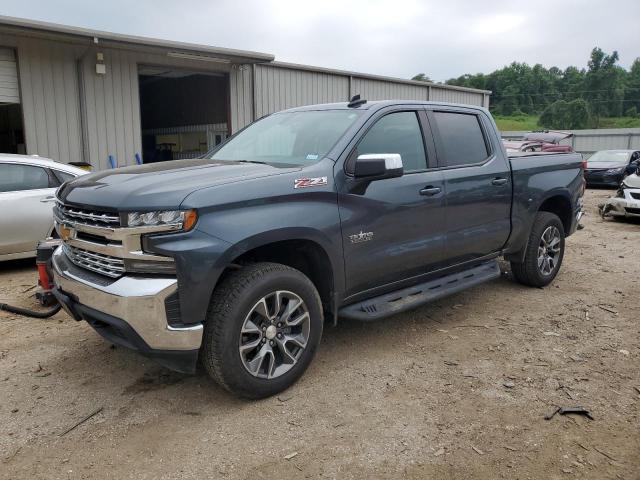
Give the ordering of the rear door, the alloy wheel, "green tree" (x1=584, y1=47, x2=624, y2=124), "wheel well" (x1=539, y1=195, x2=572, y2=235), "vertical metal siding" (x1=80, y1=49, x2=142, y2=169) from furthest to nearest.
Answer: "green tree" (x1=584, y1=47, x2=624, y2=124), "vertical metal siding" (x1=80, y1=49, x2=142, y2=169), "wheel well" (x1=539, y1=195, x2=572, y2=235), the rear door, the alloy wheel

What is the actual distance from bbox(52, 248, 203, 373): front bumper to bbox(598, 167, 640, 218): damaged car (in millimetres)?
10905

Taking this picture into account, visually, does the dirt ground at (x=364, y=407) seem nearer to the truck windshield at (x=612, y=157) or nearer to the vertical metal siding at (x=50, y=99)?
the vertical metal siding at (x=50, y=99)

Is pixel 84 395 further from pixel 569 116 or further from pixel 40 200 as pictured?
pixel 569 116

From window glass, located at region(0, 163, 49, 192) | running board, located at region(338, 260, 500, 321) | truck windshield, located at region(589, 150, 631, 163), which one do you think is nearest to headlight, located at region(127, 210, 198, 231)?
running board, located at region(338, 260, 500, 321)

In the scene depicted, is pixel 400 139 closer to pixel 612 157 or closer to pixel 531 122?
pixel 612 157

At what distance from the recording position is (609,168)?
1933 centimetres

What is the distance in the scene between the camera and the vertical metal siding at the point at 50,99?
10.3 m

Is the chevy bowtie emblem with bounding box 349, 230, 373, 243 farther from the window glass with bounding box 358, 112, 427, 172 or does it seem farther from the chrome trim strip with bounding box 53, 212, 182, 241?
the chrome trim strip with bounding box 53, 212, 182, 241

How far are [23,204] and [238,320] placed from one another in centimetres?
478

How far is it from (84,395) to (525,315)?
398 centimetres

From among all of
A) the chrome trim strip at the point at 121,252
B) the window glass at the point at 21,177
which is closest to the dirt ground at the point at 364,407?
the chrome trim strip at the point at 121,252

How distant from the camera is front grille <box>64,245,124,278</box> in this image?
3.25 m

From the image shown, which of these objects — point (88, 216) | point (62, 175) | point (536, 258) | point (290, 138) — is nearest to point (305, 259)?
point (290, 138)

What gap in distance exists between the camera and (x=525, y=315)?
533 cm
